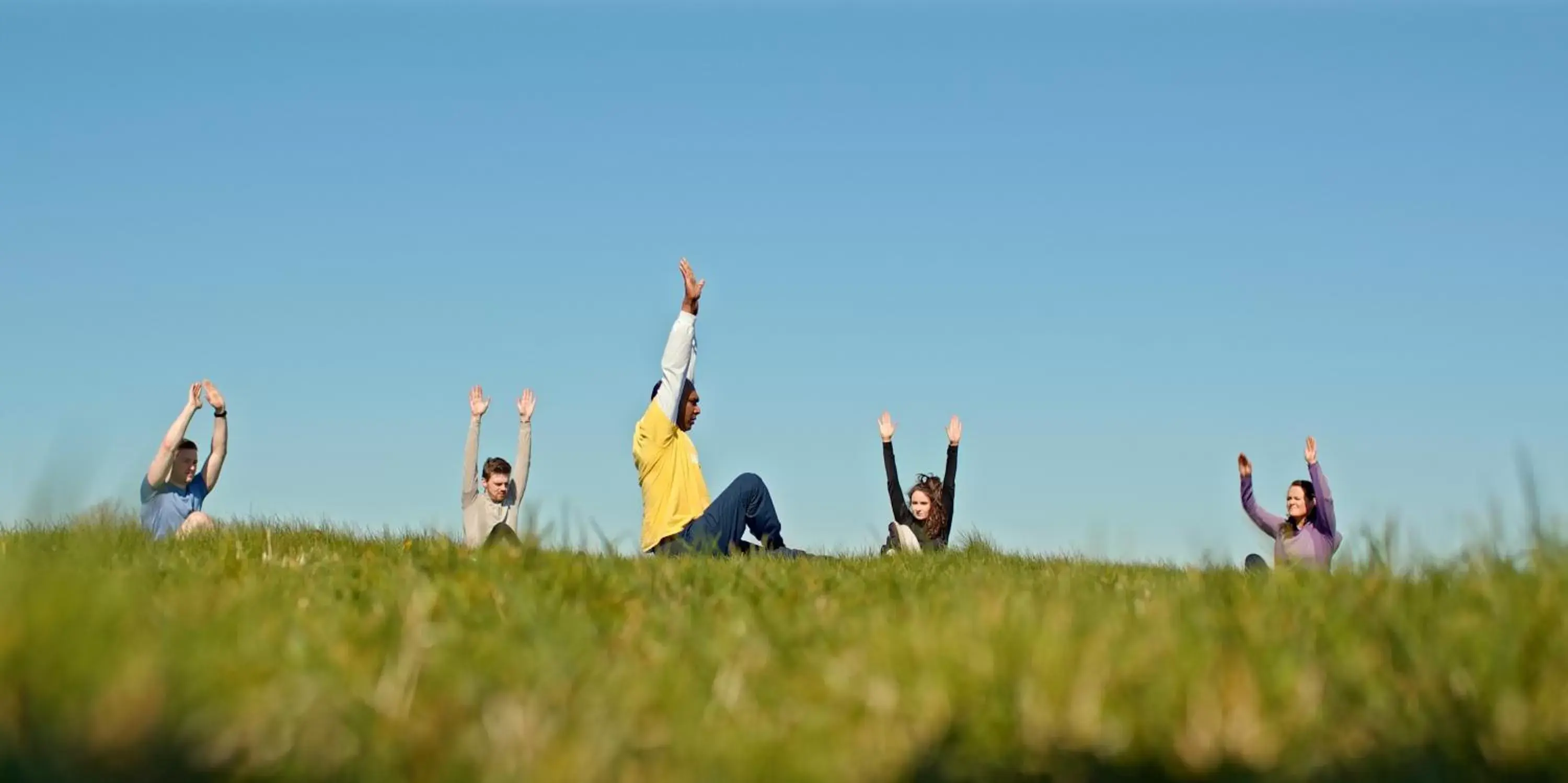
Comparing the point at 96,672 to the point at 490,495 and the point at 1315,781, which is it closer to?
the point at 1315,781

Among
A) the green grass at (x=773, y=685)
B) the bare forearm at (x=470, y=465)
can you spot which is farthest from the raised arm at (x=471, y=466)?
the green grass at (x=773, y=685)

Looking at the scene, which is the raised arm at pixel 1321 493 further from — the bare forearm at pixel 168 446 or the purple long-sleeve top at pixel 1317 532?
the bare forearm at pixel 168 446

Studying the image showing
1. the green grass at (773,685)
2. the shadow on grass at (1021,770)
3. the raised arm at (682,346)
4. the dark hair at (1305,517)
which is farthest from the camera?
the dark hair at (1305,517)

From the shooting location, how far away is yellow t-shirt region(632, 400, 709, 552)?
1233cm

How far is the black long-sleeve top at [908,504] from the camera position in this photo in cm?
1571

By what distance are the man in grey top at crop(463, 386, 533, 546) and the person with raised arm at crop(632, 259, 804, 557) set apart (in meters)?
1.39

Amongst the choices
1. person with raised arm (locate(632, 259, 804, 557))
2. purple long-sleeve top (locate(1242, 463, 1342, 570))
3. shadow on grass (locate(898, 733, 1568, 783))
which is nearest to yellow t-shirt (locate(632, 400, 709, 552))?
person with raised arm (locate(632, 259, 804, 557))

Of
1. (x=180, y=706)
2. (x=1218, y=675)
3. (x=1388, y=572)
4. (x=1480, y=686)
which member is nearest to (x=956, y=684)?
(x=1218, y=675)

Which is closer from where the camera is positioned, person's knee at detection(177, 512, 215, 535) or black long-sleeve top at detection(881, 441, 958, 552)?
person's knee at detection(177, 512, 215, 535)

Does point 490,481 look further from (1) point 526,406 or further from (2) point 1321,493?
(2) point 1321,493

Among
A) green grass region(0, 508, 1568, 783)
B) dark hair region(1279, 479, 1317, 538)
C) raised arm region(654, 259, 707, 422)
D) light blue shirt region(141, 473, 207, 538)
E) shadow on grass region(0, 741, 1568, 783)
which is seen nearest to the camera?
shadow on grass region(0, 741, 1568, 783)

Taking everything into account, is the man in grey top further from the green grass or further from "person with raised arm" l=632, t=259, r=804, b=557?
the green grass

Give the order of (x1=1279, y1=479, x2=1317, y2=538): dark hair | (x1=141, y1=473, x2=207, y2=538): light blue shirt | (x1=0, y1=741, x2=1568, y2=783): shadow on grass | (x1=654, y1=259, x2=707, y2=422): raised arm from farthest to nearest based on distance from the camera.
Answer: (x1=1279, y1=479, x2=1317, y2=538): dark hair → (x1=141, y1=473, x2=207, y2=538): light blue shirt → (x1=654, y1=259, x2=707, y2=422): raised arm → (x1=0, y1=741, x2=1568, y2=783): shadow on grass

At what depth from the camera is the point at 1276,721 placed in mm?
3260
